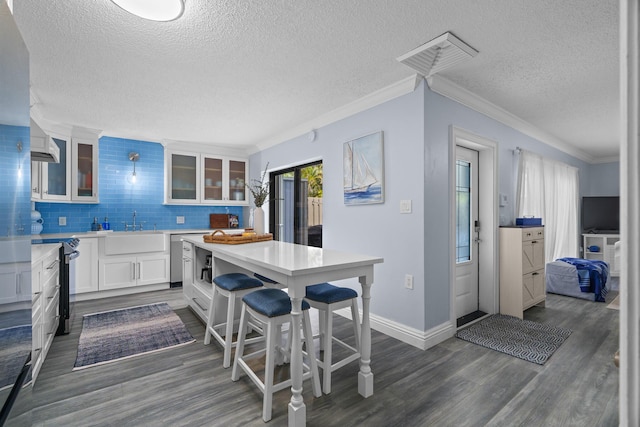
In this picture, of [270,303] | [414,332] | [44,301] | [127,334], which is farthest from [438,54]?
[127,334]

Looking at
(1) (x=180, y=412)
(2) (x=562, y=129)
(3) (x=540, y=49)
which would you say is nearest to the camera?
(1) (x=180, y=412)

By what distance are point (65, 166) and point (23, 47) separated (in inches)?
162

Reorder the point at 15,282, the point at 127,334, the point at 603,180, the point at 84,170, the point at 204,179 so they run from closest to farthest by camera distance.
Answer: the point at 15,282 → the point at 127,334 → the point at 84,170 → the point at 204,179 → the point at 603,180

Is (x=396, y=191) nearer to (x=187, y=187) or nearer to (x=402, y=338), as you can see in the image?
(x=402, y=338)

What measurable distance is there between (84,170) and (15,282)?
443 centimetres

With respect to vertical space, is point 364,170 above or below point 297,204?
above

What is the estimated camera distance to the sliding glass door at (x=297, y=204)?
4461 mm

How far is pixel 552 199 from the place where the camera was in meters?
5.03

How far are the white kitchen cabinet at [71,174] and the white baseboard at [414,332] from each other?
14.0ft

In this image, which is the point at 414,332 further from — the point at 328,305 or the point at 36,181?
the point at 36,181

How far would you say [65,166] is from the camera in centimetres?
423

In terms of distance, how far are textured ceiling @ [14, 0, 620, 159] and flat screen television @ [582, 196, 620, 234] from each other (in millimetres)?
2866

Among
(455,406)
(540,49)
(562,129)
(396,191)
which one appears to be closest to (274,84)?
(396,191)

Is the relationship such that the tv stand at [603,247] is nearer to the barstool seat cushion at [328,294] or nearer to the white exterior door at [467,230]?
the white exterior door at [467,230]
